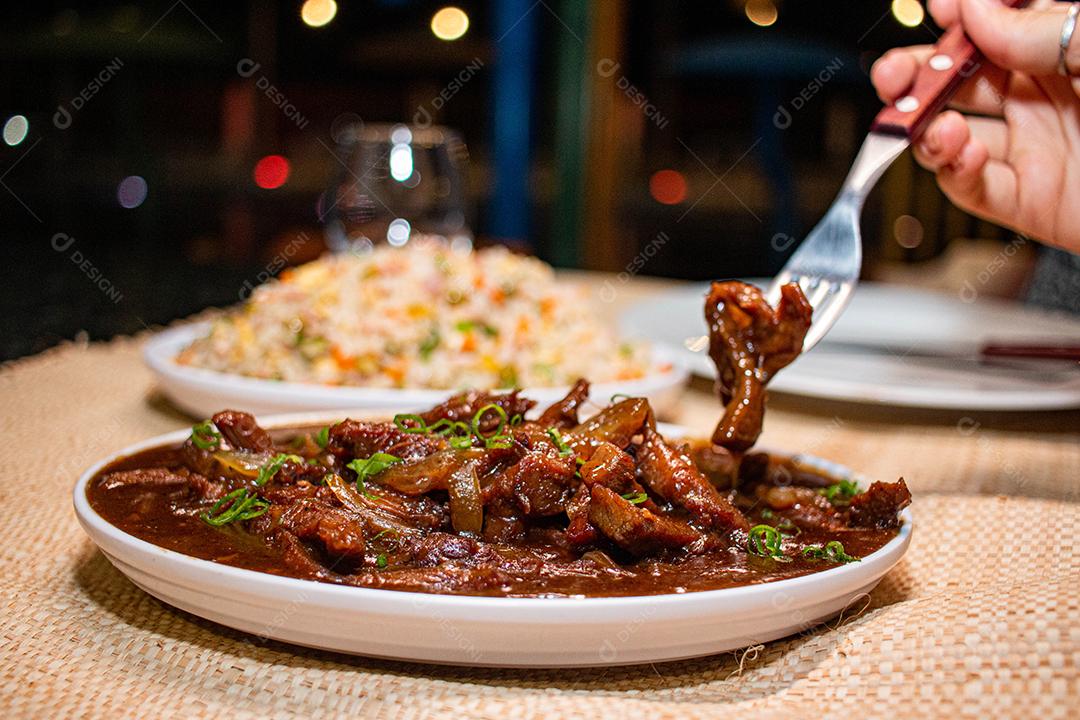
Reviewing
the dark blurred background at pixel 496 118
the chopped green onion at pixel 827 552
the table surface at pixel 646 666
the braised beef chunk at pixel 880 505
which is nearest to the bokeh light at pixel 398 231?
the table surface at pixel 646 666

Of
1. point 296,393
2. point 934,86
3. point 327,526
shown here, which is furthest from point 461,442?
point 934,86

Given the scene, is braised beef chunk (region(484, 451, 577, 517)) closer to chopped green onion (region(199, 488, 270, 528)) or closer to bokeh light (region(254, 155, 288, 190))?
chopped green onion (region(199, 488, 270, 528))

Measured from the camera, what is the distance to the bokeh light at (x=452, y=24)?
358 inches

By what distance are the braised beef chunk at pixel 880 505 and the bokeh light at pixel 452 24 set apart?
320 inches

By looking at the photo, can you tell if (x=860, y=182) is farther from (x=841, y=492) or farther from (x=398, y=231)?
(x=398, y=231)

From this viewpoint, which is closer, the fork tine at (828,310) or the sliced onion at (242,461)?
the sliced onion at (242,461)

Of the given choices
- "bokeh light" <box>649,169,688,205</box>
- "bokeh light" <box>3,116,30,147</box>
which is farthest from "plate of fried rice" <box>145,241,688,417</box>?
"bokeh light" <box>3,116,30,147</box>

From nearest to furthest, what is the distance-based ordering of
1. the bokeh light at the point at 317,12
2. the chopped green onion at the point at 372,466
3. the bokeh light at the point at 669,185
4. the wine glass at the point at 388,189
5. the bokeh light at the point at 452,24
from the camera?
1. the chopped green onion at the point at 372,466
2. the wine glass at the point at 388,189
3. the bokeh light at the point at 452,24
4. the bokeh light at the point at 669,185
5. the bokeh light at the point at 317,12

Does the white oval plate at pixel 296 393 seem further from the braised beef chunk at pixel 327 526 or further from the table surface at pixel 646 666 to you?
the braised beef chunk at pixel 327 526

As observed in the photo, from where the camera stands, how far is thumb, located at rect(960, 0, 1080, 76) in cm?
196

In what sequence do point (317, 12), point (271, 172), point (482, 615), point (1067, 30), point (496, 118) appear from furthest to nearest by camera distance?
1. point (271, 172)
2. point (317, 12)
3. point (496, 118)
4. point (1067, 30)
5. point (482, 615)

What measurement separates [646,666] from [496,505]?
293 mm

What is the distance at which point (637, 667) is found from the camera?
138 cm

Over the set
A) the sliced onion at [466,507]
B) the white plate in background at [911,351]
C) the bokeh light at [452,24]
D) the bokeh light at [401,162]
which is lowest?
the white plate in background at [911,351]
